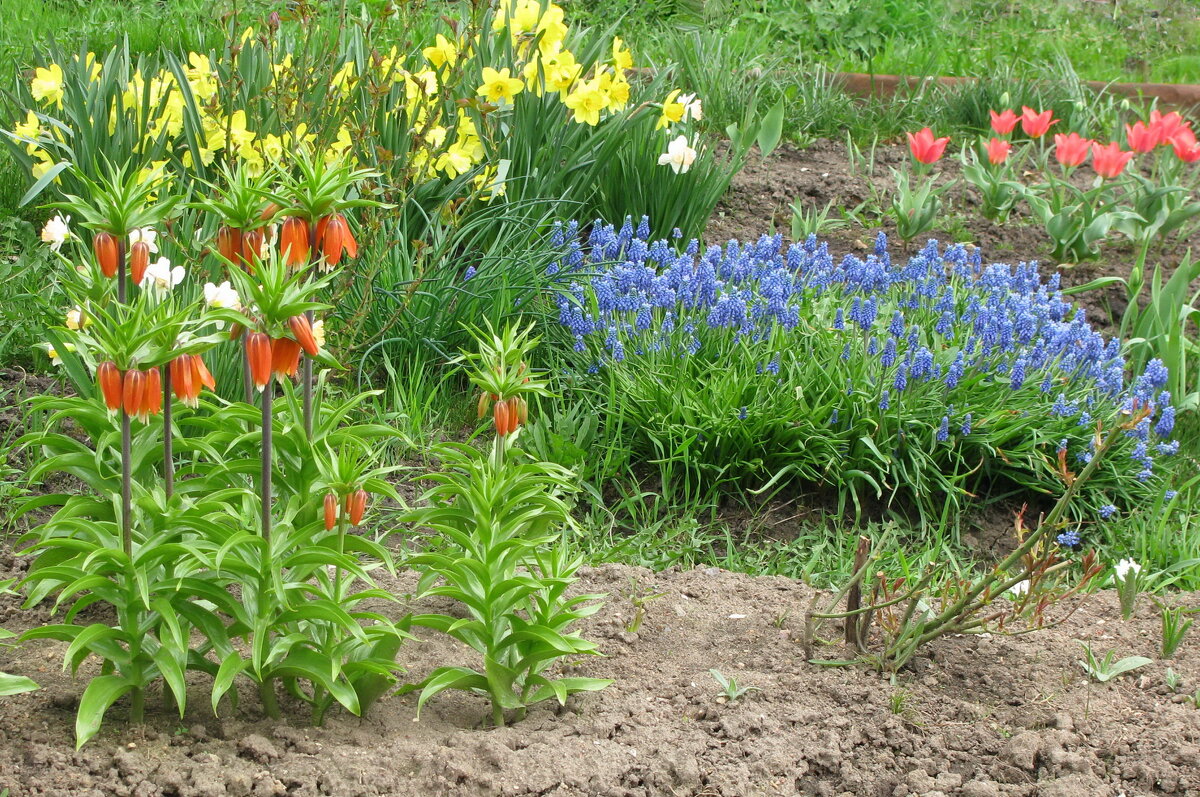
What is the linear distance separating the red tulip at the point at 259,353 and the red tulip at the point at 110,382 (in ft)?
0.57

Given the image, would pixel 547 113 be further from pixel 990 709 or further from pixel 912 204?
pixel 990 709

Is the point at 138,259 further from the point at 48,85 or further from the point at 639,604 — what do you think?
the point at 48,85

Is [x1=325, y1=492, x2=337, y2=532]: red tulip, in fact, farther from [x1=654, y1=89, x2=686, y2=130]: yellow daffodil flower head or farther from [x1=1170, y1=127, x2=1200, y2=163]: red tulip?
[x1=1170, y1=127, x2=1200, y2=163]: red tulip

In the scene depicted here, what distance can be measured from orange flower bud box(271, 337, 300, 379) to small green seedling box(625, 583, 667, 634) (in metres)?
0.99

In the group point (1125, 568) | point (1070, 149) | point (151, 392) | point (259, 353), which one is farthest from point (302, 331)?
point (1070, 149)

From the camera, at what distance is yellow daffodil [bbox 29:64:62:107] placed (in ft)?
11.9

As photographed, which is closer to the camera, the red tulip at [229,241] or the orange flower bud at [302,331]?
the orange flower bud at [302,331]

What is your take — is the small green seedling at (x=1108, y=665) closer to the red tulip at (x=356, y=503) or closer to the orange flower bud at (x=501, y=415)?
the orange flower bud at (x=501, y=415)

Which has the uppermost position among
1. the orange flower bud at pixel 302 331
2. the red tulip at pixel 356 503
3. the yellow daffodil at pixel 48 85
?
the orange flower bud at pixel 302 331

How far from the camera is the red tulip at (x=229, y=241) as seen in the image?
1863 mm

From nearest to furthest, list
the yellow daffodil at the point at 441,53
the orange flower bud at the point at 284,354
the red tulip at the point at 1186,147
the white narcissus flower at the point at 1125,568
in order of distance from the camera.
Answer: the orange flower bud at the point at 284,354
the white narcissus flower at the point at 1125,568
the yellow daffodil at the point at 441,53
the red tulip at the point at 1186,147

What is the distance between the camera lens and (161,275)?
203 cm

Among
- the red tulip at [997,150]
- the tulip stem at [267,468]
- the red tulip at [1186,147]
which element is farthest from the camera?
the red tulip at [997,150]

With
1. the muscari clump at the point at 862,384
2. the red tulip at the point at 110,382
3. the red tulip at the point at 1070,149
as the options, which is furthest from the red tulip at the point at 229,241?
the red tulip at the point at 1070,149
